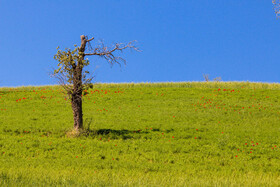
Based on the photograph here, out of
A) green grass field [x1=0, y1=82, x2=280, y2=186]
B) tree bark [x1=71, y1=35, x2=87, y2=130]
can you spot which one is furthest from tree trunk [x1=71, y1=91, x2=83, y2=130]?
green grass field [x1=0, y1=82, x2=280, y2=186]

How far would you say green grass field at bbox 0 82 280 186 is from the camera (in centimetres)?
1014

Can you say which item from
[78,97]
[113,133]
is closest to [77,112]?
[78,97]

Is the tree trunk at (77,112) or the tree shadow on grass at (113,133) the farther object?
the tree trunk at (77,112)

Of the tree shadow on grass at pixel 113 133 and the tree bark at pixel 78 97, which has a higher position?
the tree bark at pixel 78 97

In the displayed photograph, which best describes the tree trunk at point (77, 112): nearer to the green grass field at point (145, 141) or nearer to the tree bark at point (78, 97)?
the tree bark at point (78, 97)

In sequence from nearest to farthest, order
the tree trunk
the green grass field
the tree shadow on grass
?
the green grass field < the tree shadow on grass < the tree trunk

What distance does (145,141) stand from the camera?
17453 mm

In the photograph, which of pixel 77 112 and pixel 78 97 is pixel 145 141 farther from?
pixel 78 97

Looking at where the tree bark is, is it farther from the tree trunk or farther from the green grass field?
the green grass field

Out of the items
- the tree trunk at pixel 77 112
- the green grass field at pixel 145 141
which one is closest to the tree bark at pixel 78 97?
the tree trunk at pixel 77 112

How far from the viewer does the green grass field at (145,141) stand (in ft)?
33.3

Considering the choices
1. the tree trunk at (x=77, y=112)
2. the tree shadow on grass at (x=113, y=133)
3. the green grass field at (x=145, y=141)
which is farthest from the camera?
the tree trunk at (x=77, y=112)

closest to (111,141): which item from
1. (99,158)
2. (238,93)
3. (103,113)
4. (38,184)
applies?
(99,158)

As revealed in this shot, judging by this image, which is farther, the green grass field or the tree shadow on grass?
the tree shadow on grass
